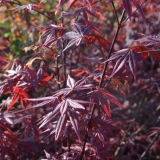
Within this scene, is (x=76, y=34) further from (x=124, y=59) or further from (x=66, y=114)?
(x=66, y=114)

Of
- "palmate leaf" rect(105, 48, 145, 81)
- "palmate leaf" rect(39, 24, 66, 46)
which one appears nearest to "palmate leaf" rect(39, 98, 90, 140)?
"palmate leaf" rect(105, 48, 145, 81)

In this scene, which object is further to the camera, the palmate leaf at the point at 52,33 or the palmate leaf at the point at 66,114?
the palmate leaf at the point at 52,33

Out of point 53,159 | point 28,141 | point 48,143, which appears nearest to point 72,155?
point 53,159

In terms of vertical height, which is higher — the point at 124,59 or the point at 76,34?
the point at 76,34

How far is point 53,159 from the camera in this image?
1.74 meters

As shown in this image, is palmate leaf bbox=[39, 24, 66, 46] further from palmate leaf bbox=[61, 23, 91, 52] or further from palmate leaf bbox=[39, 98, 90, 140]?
palmate leaf bbox=[39, 98, 90, 140]

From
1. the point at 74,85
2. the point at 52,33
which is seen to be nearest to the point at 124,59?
the point at 74,85

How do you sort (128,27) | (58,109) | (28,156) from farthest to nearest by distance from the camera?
(128,27) < (28,156) < (58,109)

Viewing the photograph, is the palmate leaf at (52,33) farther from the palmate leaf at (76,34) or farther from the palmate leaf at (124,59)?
the palmate leaf at (124,59)

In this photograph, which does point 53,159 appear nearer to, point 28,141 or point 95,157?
point 95,157

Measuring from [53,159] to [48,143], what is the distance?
69cm

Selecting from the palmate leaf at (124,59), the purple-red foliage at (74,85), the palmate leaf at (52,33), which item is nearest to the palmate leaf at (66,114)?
the purple-red foliage at (74,85)

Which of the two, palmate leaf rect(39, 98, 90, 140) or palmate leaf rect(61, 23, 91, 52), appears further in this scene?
palmate leaf rect(61, 23, 91, 52)

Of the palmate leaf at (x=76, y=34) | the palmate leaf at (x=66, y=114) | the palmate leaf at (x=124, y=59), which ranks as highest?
the palmate leaf at (x=76, y=34)
